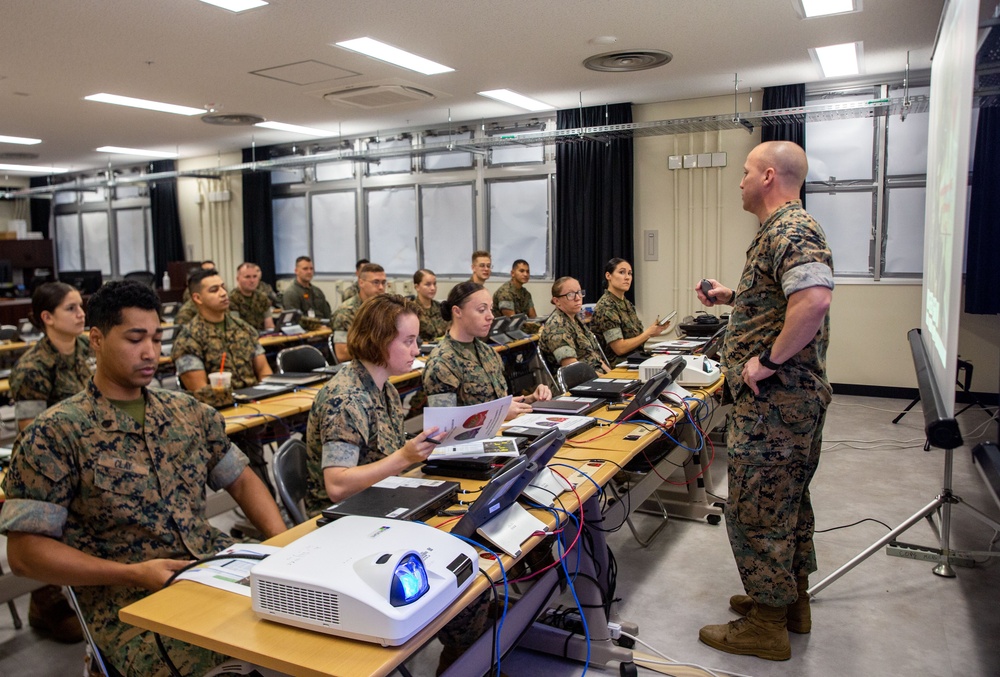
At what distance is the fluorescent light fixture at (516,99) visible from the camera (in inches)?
280

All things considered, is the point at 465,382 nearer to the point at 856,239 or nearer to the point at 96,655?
the point at 96,655

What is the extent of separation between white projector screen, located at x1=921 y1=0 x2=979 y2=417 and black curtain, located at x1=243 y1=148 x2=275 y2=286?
9.10 m

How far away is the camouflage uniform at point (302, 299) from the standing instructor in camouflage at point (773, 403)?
6.08 m

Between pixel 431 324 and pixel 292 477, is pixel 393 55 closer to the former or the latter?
pixel 431 324

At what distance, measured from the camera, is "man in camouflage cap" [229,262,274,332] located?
262 inches

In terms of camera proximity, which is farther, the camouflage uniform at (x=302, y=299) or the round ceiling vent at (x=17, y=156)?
the round ceiling vent at (x=17, y=156)

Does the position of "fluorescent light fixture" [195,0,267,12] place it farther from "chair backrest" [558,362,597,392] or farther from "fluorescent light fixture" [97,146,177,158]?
"fluorescent light fixture" [97,146,177,158]

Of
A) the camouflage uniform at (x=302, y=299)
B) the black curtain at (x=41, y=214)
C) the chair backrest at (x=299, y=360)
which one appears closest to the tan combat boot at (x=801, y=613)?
the chair backrest at (x=299, y=360)

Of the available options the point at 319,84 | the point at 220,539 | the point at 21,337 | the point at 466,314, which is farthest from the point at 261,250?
the point at 220,539

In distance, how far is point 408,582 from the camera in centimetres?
135

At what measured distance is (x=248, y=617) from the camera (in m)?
1.45

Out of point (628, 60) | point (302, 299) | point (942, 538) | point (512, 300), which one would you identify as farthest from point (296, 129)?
point (942, 538)

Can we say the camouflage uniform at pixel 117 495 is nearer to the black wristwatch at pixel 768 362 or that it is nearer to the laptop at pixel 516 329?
the black wristwatch at pixel 768 362

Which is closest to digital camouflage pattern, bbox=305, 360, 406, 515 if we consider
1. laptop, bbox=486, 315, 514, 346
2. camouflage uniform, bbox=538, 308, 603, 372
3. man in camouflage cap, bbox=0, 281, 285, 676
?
man in camouflage cap, bbox=0, 281, 285, 676
